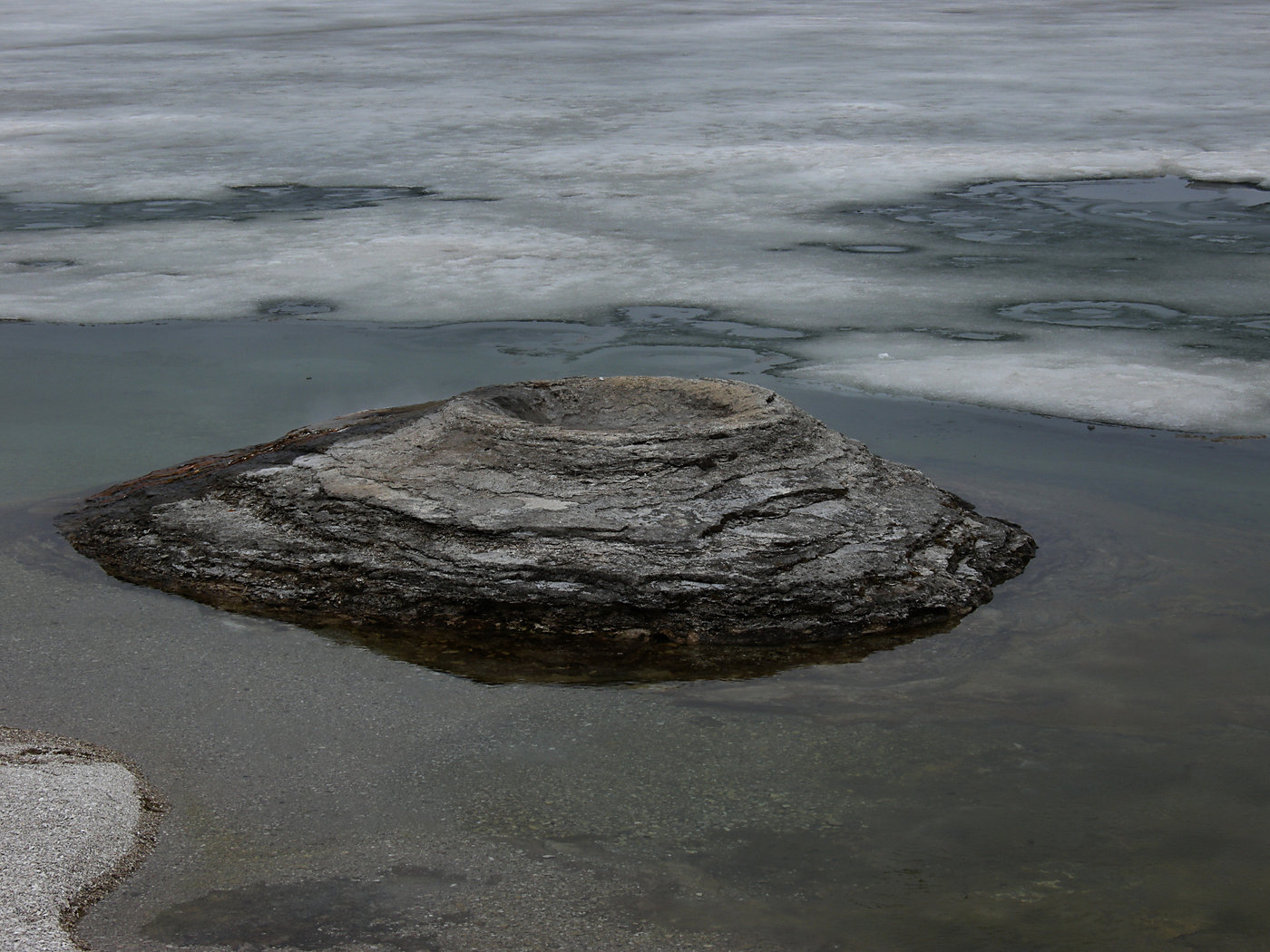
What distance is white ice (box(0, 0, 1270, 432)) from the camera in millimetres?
5352

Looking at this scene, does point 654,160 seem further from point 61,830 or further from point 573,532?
point 61,830

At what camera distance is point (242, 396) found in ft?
15.2

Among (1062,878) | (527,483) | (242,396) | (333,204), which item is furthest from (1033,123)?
(1062,878)

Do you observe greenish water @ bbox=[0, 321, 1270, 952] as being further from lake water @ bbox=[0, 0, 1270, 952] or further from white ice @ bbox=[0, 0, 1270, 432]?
white ice @ bbox=[0, 0, 1270, 432]

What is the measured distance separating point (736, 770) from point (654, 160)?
20.5ft

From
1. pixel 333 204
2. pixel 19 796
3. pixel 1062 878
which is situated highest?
pixel 333 204

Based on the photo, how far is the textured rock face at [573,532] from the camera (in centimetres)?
305

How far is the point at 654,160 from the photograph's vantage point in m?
8.24

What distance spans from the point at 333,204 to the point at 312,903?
580 cm

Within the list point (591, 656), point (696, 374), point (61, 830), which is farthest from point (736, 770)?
point (696, 374)

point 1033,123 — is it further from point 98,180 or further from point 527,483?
point 527,483

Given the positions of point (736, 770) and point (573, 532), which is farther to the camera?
point (573, 532)

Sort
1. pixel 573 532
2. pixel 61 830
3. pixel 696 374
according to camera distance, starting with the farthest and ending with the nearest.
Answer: pixel 696 374 → pixel 573 532 → pixel 61 830

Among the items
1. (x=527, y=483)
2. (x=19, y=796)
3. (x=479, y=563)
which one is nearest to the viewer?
(x=19, y=796)
